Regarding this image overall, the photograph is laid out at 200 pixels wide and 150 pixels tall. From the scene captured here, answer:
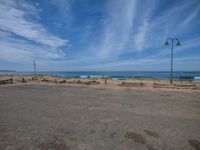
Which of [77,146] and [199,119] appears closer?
[77,146]

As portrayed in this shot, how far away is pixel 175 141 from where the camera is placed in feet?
12.9

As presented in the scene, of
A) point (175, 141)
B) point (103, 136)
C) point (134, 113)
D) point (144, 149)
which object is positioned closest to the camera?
point (144, 149)

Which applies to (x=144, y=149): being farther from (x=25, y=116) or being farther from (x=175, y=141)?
(x=25, y=116)

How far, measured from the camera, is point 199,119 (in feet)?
18.9

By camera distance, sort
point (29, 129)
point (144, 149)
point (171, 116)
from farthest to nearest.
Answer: point (171, 116)
point (29, 129)
point (144, 149)

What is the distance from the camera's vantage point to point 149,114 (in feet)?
21.1

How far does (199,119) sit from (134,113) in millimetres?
2474

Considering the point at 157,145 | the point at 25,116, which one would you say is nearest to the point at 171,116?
the point at 157,145

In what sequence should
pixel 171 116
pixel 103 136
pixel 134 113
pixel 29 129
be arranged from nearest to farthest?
pixel 103 136 → pixel 29 129 → pixel 171 116 → pixel 134 113

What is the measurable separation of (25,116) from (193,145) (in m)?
5.93

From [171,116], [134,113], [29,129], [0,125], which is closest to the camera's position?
[29,129]

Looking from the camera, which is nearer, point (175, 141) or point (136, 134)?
point (175, 141)

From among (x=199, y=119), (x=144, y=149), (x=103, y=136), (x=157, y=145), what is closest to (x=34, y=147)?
(x=103, y=136)

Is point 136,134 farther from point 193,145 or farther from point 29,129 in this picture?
point 29,129
